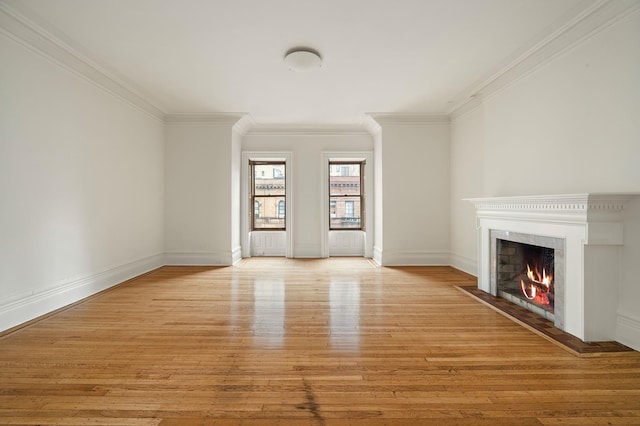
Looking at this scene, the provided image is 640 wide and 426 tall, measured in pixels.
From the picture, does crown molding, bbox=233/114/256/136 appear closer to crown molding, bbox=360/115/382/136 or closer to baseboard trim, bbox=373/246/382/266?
crown molding, bbox=360/115/382/136

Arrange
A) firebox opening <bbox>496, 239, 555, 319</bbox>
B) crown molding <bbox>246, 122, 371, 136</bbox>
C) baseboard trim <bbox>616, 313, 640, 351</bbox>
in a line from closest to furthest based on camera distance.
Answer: baseboard trim <bbox>616, 313, 640, 351</bbox> → firebox opening <bbox>496, 239, 555, 319</bbox> → crown molding <bbox>246, 122, 371, 136</bbox>

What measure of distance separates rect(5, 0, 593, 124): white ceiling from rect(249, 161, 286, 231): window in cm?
219

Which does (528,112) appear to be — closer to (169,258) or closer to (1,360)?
(1,360)

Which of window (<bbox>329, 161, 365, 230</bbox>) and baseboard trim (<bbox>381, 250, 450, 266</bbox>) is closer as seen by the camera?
baseboard trim (<bbox>381, 250, 450, 266</bbox>)

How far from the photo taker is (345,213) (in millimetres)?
7164

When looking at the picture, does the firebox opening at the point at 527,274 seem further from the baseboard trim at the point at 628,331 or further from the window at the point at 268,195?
the window at the point at 268,195

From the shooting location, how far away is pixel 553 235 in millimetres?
2852

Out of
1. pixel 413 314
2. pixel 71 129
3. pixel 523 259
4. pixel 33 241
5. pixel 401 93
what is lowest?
pixel 413 314

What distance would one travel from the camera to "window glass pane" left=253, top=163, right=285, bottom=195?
7.01 metres

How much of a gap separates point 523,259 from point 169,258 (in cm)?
597

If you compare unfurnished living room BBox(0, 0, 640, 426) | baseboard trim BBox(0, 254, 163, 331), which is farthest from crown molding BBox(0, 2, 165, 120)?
baseboard trim BBox(0, 254, 163, 331)

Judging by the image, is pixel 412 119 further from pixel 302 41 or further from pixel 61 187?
pixel 61 187

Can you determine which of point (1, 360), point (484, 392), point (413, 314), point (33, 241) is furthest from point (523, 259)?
point (33, 241)

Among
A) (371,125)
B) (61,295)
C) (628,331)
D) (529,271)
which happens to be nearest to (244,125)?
(371,125)
